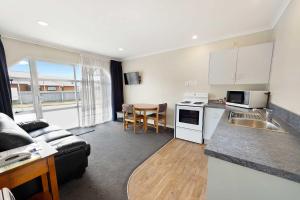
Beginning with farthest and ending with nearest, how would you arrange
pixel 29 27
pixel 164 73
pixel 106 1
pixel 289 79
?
pixel 164 73 → pixel 29 27 → pixel 106 1 → pixel 289 79

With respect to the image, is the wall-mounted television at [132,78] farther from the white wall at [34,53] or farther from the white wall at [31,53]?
the white wall at [31,53]

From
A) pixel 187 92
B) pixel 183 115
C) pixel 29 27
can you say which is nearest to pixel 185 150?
pixel 183 115

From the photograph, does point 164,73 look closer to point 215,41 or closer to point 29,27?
point 215,41

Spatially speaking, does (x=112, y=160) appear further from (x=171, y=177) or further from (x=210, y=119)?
(x=210, y=119)

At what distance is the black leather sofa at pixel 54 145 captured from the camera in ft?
4.14

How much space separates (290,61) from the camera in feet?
4.93

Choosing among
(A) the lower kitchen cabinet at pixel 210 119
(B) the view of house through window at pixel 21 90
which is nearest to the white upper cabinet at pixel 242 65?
(A) the lower kitchen cabinet at pixel 210 119

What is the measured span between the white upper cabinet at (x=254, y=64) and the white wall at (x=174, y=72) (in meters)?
0.37

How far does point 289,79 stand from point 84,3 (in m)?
2.71

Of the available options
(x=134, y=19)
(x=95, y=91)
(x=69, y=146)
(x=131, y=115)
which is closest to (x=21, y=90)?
(x=95, y=91)

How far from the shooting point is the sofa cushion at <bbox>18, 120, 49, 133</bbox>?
233 centimetres

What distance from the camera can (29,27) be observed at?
7.88 feet

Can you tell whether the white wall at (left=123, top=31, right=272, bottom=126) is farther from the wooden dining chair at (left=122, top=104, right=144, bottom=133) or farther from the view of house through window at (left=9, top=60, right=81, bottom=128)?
the view of house through window at (left=9, top=60, right=81, bottom=128)

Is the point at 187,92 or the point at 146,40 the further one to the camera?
the point at 187,92
